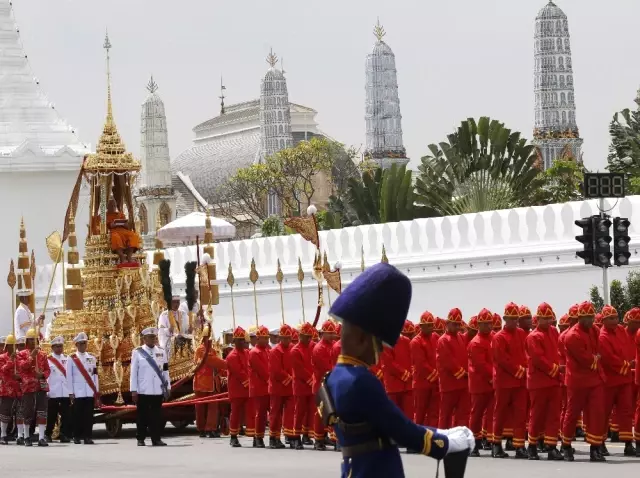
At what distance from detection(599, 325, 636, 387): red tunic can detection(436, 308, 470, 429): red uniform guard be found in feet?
5.75

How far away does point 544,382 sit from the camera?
15.2 m

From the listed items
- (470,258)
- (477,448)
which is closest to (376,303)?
(477,448)

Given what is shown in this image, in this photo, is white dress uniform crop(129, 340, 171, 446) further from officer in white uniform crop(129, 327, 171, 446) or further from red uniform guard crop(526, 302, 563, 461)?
red uniform guard crop(526, 302, 563, 461)

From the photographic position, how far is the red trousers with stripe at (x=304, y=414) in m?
17.8

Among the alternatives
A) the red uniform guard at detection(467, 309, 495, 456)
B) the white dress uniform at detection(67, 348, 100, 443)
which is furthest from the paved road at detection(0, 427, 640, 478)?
the red uniform guard at detection(467, 309, 495, 456)

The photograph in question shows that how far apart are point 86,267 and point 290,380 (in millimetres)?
4666

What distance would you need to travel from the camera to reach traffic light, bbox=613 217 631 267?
68.2 ft

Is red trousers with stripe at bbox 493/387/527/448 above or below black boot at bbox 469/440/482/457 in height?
above

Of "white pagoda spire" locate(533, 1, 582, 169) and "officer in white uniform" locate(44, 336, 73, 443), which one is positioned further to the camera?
"white pagoda spire" locate(533, 1, 582, 169)

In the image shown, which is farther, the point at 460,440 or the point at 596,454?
the point at 596,454

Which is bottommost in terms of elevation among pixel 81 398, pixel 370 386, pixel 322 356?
pixel 81 398

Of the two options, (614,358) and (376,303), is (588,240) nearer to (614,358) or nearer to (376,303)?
(614,358)

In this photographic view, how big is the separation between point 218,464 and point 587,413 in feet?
11.3

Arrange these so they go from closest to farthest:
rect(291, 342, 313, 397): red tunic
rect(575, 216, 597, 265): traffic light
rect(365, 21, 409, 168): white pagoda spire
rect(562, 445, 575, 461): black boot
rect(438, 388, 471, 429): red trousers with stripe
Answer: rect(562, 445, 575, 461): black boot → rect(438, 388, 471, 429): red trousers with stripe → rect(291, 342, 313, 397): red tunic → rect(575, 216, 597, 265): traffic light → rect(365, 21, 409, 168): white pagoda spire
